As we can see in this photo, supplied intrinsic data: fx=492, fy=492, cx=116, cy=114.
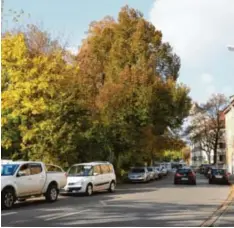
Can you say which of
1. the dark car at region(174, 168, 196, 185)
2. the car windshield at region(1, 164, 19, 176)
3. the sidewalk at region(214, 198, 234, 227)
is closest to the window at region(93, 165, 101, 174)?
the car windshield at region(1, 164, 19, 176)

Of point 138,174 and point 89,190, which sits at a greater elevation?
point 138,174

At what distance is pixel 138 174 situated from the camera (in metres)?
44.5

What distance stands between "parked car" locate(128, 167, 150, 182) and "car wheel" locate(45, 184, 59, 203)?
75.1 feet

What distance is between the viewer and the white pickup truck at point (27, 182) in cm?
1817

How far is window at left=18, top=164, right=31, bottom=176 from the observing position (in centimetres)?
1930

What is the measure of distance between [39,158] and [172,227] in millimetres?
19153

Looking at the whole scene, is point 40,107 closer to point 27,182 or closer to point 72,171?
point 72,171

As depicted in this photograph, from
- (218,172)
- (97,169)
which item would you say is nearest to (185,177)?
(218,172)

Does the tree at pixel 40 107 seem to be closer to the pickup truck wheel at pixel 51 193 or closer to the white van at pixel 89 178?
the white van at pixel 89 178

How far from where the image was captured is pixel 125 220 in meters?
13.8

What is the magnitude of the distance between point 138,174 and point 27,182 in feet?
84.8

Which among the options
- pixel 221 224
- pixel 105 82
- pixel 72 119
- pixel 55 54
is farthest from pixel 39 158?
pixel 221 224

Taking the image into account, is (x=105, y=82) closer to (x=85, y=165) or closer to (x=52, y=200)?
(x=85, y=165)

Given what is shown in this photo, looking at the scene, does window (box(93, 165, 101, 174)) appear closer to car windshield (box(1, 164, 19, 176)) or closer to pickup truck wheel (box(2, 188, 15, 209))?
car windshield (box(1, 164, 19, 176))
